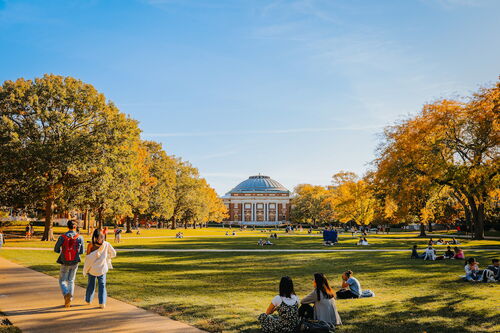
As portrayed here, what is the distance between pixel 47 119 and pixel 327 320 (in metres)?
31.4

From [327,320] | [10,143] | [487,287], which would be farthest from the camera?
[10,143]

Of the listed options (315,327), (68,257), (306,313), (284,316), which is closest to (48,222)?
(68,257)

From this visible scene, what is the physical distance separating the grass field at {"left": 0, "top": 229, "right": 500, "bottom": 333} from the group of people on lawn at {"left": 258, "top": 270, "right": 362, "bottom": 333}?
0.48 m

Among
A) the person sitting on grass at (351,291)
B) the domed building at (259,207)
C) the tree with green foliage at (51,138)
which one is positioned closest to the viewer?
the person sitting on grass at (351,291)

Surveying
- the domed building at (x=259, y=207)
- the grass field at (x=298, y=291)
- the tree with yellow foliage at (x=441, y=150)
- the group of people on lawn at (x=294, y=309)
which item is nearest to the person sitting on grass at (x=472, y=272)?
the grass field at (x=298, y=291)

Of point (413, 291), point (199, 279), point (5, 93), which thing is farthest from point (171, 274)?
point (5, 93)

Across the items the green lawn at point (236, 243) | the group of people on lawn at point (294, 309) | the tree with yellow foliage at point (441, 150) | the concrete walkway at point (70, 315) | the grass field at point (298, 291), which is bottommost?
the green lawn at point (236, 243)

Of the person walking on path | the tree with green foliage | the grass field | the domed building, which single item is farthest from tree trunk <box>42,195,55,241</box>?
the domed building

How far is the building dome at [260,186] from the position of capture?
17227 cm

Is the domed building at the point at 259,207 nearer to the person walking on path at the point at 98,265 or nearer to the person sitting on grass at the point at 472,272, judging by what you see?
the person sitting on grass at the point at 472,272

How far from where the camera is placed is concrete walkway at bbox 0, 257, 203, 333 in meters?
7.51

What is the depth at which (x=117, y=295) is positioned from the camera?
10805 mm

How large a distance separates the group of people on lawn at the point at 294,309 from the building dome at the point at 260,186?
16098 centimetres

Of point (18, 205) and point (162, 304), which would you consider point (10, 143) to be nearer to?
point (18, 205)
